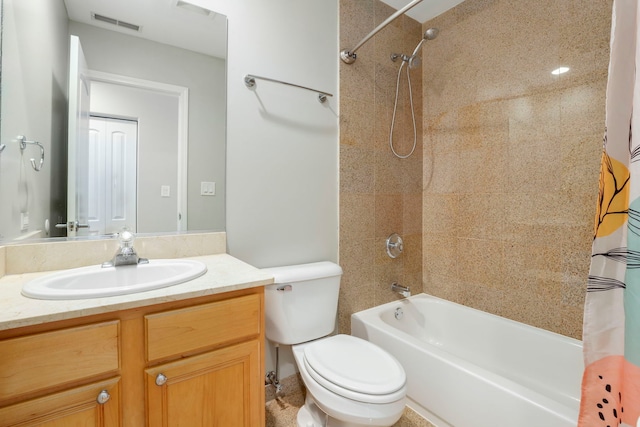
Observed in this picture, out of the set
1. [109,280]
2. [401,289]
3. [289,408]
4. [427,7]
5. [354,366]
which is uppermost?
[427,7]

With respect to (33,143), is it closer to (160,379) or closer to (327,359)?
(160,379)

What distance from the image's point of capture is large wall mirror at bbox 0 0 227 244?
1.06 meters

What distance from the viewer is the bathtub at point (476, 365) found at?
3.59ft

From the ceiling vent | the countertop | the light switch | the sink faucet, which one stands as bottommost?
the countertop

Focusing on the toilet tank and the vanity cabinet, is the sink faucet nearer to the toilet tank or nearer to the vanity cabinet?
the vanity cabinet

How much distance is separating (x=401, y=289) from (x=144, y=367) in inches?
61.8

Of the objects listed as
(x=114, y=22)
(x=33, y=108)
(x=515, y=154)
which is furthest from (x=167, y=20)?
(x=515, y=154)

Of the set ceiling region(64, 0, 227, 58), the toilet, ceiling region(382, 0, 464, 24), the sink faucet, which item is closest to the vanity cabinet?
the toilet

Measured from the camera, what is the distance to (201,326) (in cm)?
89

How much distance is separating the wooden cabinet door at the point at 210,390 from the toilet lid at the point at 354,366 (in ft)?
0.95

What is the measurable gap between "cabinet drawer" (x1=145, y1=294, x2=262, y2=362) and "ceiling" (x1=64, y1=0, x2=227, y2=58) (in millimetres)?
1203

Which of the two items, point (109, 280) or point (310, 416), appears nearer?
point (109, 280)

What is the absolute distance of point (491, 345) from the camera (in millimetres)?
1726

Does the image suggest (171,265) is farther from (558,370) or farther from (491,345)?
(558,370)
